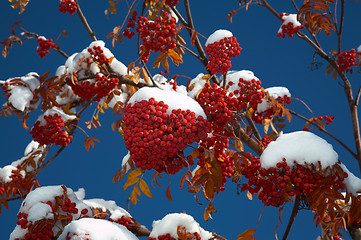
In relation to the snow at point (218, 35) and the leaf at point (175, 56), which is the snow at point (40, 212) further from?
the snow at point (218, 35)

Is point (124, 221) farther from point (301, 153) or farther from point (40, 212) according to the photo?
point (301, 153)

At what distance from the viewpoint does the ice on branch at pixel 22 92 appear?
10.5 ft

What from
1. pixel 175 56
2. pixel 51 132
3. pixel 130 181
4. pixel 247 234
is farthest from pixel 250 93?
pixel 51 132

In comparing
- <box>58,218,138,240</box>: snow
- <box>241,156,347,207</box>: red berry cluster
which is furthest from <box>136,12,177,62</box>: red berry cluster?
<box>58,218,138,240</box>: snow

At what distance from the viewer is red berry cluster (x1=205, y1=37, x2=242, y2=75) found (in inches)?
91.4

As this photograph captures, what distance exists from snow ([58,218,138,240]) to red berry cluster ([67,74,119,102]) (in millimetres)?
1348

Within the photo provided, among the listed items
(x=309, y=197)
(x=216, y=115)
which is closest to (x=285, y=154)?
(x=309, y=197)

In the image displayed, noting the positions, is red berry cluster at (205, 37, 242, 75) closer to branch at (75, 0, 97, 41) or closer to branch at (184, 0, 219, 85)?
branch at (184, 0, 219, 85)

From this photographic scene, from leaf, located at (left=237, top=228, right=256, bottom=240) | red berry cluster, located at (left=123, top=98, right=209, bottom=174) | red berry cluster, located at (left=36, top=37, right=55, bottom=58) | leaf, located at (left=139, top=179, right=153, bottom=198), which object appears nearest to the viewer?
red berry cluster, located at (left=123, top=98, right=209, bottom=174)

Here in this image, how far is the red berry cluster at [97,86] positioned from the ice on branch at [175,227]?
1.29m

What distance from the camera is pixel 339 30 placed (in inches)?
136

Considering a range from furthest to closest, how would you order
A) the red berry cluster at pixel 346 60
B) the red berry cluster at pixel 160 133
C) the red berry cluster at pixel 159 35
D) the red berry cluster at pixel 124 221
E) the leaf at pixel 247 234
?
the red berry cluster at pixel 346 60 → the red berry cluster at pixel 124 221 → the red berry cluster at pixel 159 35 → the leaf at pixel 247 234 → the red berry cluster at pixel 160 133

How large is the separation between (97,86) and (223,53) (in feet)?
4.15

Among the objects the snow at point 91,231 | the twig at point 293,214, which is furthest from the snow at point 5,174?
the twig at point 293,214
